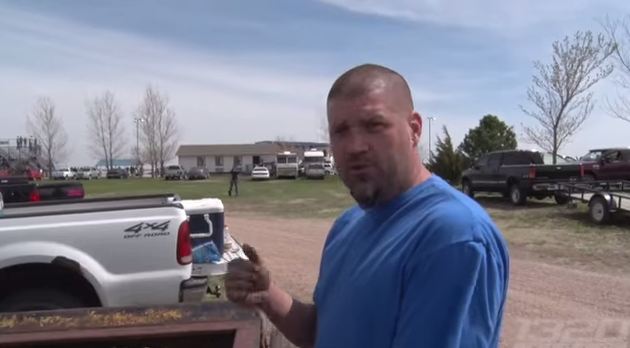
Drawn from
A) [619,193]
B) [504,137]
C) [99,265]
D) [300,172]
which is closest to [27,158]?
[300,172]

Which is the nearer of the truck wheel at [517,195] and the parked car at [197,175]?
the truck wheel at [517,195]

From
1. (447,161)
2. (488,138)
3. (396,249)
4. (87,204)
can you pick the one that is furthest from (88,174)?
(396,249)

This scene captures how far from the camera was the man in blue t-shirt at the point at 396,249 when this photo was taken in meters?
1.44

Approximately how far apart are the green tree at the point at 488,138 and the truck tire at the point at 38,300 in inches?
1903

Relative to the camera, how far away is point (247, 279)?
215 cm

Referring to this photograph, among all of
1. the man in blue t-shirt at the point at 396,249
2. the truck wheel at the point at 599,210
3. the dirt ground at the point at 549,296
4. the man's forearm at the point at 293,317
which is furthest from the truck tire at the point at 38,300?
the truck wheel at the point at 599,210

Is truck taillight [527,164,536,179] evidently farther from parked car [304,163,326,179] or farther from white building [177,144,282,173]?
white building [177,144,282,173]

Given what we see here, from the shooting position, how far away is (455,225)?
1489mm

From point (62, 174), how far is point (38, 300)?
88119 mm

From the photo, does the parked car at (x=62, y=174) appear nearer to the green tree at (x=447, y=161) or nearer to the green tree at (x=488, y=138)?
the green tree at (x=488, y=138)

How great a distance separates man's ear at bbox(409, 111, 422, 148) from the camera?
5.90 ft

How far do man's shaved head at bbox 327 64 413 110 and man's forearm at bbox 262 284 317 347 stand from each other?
83cm

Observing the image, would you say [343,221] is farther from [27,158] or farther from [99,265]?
[27,158]
